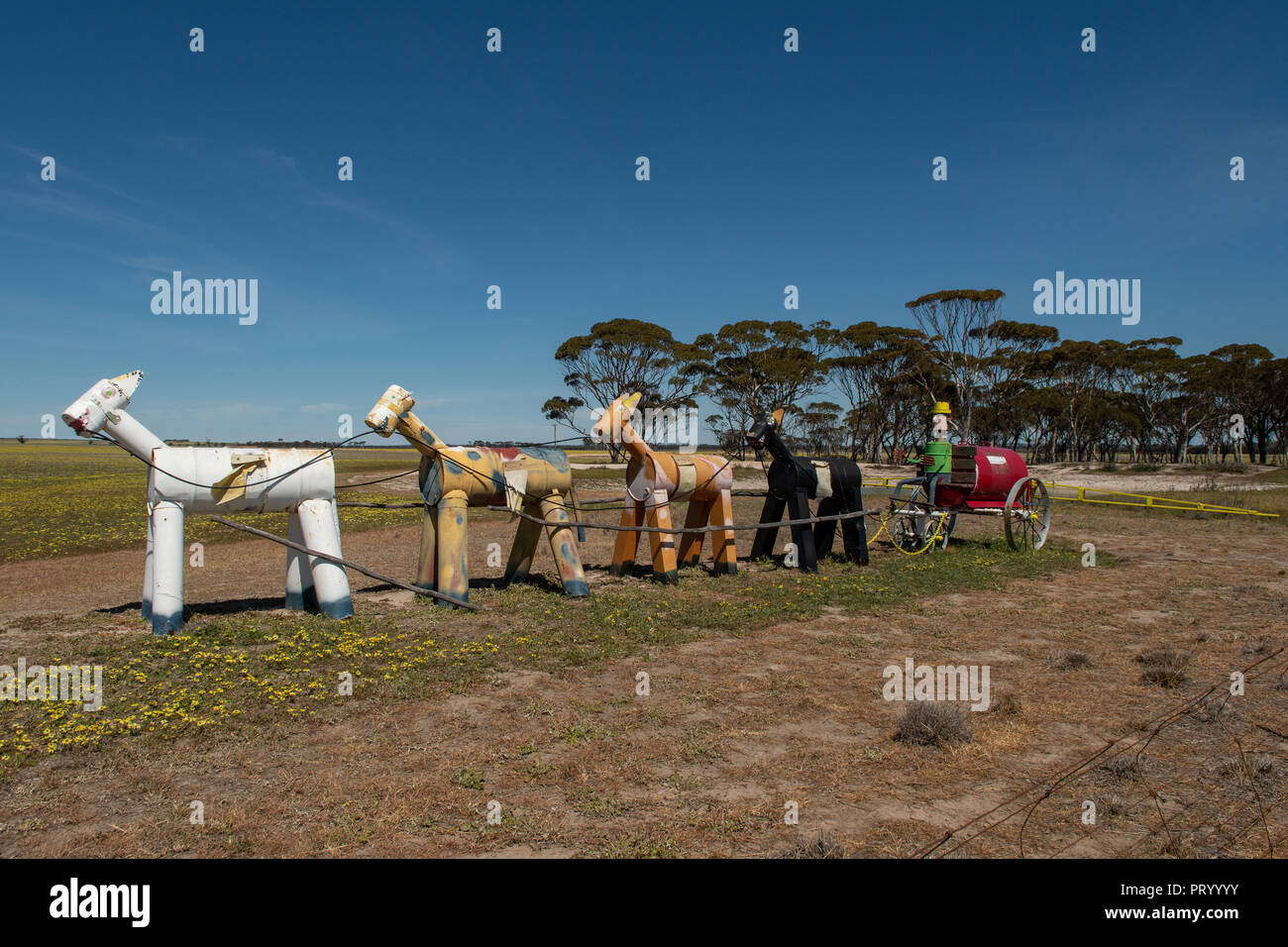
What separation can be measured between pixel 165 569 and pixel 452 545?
11.1 feet

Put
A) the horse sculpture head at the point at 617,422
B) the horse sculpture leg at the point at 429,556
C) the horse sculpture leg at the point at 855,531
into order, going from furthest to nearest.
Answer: the horse sculpture leg at the point at 855,531 < the horse sculpture head at the point at 617,422 < the horse sculpture leg at the point at 429,556

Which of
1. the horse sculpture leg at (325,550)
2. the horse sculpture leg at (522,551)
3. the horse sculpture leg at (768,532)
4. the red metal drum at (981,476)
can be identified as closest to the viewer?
the horse sculpture leg at (325,550)

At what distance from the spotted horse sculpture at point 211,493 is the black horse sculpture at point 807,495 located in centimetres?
736

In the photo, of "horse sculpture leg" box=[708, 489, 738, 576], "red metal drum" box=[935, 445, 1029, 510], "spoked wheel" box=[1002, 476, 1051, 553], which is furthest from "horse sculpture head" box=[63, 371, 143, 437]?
"spoked wheel" box=[1002, 476, 1051, 553]

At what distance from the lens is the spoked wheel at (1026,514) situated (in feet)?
50.3

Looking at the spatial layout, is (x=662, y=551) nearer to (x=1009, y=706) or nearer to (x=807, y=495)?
(x=807, y=495)

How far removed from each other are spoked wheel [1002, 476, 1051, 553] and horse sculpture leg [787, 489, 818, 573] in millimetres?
4756

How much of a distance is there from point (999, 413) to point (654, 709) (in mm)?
62350

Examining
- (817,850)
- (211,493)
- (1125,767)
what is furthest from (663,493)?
(817,850)

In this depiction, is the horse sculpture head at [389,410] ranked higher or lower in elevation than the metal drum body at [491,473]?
higher

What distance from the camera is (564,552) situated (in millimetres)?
11141

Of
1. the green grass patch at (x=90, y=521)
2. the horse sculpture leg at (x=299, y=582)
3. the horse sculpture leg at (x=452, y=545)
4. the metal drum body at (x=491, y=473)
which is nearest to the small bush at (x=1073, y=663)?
the metal drum body at (x=491, y=473)

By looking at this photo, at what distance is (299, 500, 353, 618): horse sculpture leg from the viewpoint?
30.5ft

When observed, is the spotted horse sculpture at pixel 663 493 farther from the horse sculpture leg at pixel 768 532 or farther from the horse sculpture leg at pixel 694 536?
the horse sculpture leg at pixel 768 532
